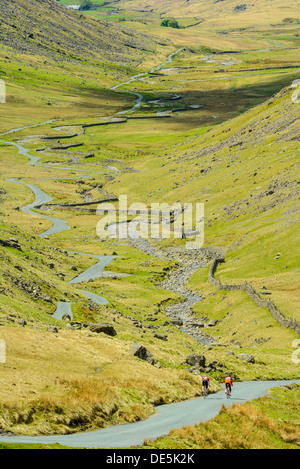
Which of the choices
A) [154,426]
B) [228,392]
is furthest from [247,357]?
[154,426]

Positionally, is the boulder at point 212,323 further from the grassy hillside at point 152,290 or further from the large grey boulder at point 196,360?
the large grey boulder at point 196,360

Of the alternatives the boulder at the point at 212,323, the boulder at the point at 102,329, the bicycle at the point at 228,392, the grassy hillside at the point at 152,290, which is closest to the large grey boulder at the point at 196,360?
the grassy hillside at the point at 152,290

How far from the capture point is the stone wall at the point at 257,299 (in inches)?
2894

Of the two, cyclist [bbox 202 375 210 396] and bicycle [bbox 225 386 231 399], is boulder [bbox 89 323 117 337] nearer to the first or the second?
cyclist [bbox 202 375 210 396]

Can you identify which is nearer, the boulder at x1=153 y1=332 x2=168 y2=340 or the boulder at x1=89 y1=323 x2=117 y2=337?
the boulder at x1=89 y1=323 x2=117 y2=337

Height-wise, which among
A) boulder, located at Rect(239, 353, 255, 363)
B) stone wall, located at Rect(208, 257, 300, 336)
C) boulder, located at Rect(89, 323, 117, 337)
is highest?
boulder, located at Rect(89, 323, 117, 337)

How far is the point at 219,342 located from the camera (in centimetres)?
7831

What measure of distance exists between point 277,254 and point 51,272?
42.4m

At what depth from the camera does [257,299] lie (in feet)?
278

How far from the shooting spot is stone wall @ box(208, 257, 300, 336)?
73500mm

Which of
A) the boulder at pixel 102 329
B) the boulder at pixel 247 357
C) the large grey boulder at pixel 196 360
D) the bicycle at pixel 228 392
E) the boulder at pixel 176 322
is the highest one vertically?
the bicycle at pixel 228 392

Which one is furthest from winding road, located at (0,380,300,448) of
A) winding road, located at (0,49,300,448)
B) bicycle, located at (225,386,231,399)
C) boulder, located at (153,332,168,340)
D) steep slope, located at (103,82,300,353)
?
steep slope, located at (103,82,300,353)

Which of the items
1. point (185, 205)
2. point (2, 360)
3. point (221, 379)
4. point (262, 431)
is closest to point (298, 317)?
point (221, 379)

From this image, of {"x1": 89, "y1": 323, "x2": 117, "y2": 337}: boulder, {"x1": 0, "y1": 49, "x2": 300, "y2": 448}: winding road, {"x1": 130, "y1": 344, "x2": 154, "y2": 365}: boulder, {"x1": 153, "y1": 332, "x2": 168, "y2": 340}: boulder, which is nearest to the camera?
{"x1": 0, "y1": 49, "x2": 300, "y2": 448}: winding road
